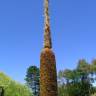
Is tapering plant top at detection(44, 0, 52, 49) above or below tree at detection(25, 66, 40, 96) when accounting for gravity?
below

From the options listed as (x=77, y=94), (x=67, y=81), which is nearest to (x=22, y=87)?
(x=77, y=94)

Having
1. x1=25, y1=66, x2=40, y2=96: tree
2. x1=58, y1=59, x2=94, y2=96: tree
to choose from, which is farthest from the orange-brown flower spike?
x1=25, y1=66, x2=40, y2=96: tree

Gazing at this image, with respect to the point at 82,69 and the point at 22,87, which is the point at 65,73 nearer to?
the point at 82,69

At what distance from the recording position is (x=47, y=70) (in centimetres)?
2016

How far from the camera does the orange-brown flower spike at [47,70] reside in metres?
19.8

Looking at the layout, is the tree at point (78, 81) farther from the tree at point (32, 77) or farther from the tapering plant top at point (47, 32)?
the tapering plant top at point (47, 32)

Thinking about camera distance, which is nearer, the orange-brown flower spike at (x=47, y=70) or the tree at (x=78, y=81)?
the orange-brown flower spike at (x=47, y=70)

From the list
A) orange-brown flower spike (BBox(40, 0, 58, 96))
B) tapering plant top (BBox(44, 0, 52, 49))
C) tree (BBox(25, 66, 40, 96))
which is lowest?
orange-brown flower spike (BBox(40, 0, 58, 96))

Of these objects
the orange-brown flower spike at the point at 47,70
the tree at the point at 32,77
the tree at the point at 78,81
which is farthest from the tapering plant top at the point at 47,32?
the tree at the point at 32,77

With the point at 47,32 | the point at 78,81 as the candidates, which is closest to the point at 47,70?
the point at 47,32

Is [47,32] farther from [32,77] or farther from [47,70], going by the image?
[32,77]

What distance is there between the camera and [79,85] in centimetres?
11825

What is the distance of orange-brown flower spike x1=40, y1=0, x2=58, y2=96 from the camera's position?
1983cm

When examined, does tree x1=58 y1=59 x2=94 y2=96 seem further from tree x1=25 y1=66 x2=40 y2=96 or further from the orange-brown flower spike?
the orange-brown flower spike
